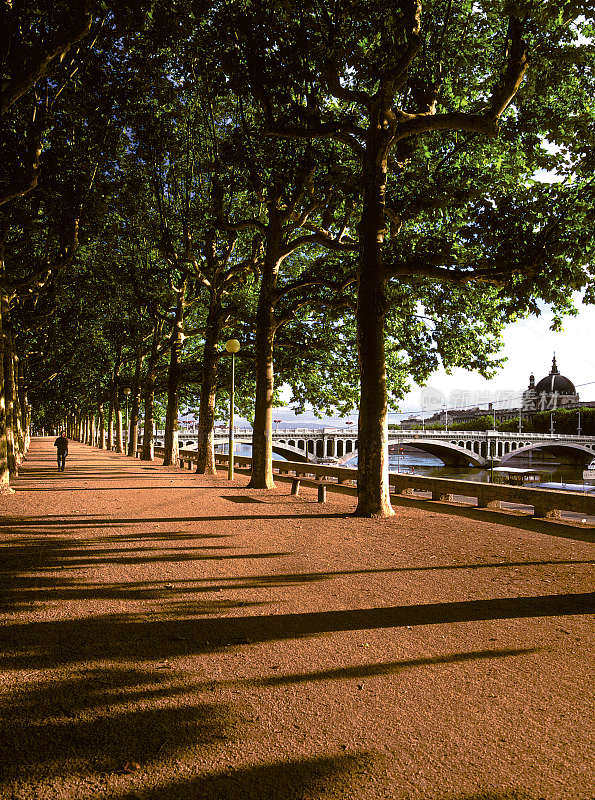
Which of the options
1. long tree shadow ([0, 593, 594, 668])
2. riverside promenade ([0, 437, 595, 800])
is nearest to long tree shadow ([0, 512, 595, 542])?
riverside promenade ([0, 437, 595, 800])

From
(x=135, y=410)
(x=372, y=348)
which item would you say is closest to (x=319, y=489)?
(x=372, y=348)

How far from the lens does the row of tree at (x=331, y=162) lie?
11.1 m

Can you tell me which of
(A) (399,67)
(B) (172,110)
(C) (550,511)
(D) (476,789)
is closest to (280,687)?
(D) (476,789)

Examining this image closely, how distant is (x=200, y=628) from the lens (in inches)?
193

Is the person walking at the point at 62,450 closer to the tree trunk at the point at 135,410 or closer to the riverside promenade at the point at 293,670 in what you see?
the tree trunk at the point at 135,410

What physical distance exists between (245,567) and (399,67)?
9.53 meters

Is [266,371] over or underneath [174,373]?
underneath

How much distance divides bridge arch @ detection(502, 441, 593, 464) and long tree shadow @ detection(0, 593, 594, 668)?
10186cm

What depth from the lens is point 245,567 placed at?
7.09 meters

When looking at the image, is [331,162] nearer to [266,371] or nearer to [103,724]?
[266,371]

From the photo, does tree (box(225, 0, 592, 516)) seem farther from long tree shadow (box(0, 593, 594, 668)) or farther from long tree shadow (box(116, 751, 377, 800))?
long tree shadow (box(116, 751, 377, 800))

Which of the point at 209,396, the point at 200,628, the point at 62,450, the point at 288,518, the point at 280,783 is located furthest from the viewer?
the point at 62,450

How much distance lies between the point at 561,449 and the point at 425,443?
137ft

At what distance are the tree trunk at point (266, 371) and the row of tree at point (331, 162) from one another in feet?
0.23
